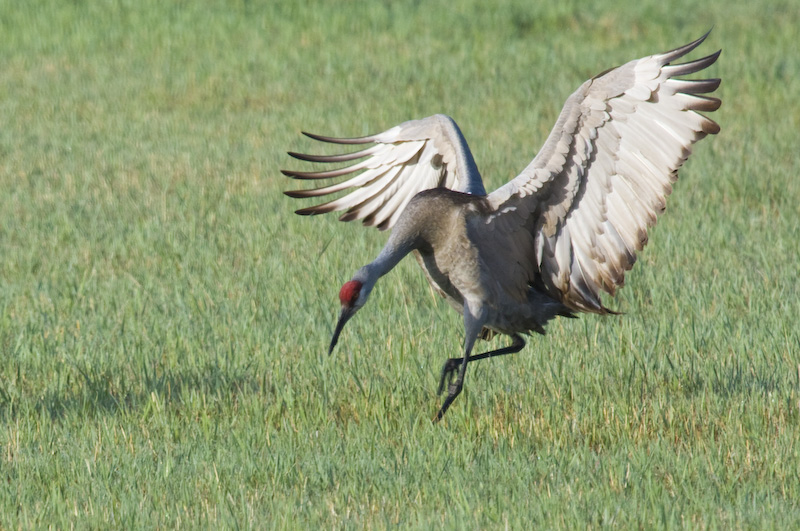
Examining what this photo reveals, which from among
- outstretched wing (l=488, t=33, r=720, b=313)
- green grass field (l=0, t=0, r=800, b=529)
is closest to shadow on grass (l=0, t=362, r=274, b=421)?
green grass field (l=0, t=0, r=800, b=529)

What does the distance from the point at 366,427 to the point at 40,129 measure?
8264mm

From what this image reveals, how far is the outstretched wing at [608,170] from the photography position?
15.7 feet

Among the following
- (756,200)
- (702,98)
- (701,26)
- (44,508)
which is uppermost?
(701,26)

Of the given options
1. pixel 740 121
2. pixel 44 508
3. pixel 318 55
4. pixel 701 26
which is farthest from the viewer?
pixel 701 26

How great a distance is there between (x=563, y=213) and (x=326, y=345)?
161 cm

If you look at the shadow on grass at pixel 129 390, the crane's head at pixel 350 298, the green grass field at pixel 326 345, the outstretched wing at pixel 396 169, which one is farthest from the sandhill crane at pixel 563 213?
the shadow on grass at pixel 129 390

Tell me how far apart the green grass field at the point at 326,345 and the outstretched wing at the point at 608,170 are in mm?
646

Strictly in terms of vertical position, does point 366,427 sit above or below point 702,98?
below

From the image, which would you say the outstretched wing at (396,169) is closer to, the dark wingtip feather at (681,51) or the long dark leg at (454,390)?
the long dark leg at (454,390)

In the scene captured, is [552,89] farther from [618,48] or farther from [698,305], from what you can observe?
[698,305]

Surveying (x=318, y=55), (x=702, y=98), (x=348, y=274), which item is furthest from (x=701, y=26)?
(x=702, y=98)

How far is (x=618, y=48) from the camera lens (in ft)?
50.4

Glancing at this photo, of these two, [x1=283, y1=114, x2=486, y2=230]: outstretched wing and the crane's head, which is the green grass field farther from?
[x1=283, y1=114, x2=486, y2=230]: outstretched wing

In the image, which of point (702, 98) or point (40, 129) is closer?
point (702, 98)
